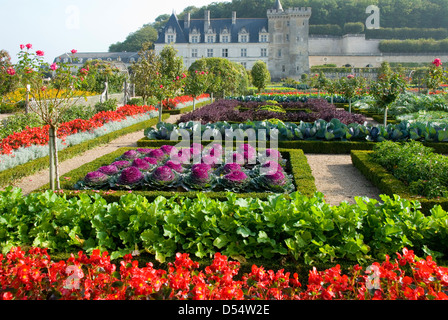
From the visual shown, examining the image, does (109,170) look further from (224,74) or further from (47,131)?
(224,74)

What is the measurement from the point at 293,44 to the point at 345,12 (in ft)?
74.9

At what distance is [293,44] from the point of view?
53.6 metres

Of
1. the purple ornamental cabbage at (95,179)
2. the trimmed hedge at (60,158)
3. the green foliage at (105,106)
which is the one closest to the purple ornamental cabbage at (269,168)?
the purple ornamental cabbage at (95,179)

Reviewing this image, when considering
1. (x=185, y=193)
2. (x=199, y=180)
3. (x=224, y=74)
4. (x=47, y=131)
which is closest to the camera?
(x=185, y=193)

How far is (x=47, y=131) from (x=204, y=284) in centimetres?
694

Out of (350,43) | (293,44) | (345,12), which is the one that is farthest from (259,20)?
(345,12)

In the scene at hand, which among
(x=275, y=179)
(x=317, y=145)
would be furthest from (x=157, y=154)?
(x=317, y=145)

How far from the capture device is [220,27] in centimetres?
5328

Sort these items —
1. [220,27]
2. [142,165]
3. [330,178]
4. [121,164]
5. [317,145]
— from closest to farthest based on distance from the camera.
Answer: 1. [142,165]
2. [121,164]
3. [330,178]
4. [317,145]
5. [220,27]

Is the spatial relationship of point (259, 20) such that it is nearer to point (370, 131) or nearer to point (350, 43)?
point (350, 43)

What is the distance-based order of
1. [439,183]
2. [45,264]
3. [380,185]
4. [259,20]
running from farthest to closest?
[259,20] → [380,185] → [439,183] → [45,264]

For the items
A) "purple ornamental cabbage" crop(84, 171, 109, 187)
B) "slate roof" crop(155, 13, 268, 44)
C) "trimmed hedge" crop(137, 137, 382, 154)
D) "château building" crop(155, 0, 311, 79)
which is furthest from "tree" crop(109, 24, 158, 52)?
"purple ornamental cabbage" crop(84, 171, 109, 187)

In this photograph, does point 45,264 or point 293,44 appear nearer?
point 45,264

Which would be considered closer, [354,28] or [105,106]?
[105,106]
